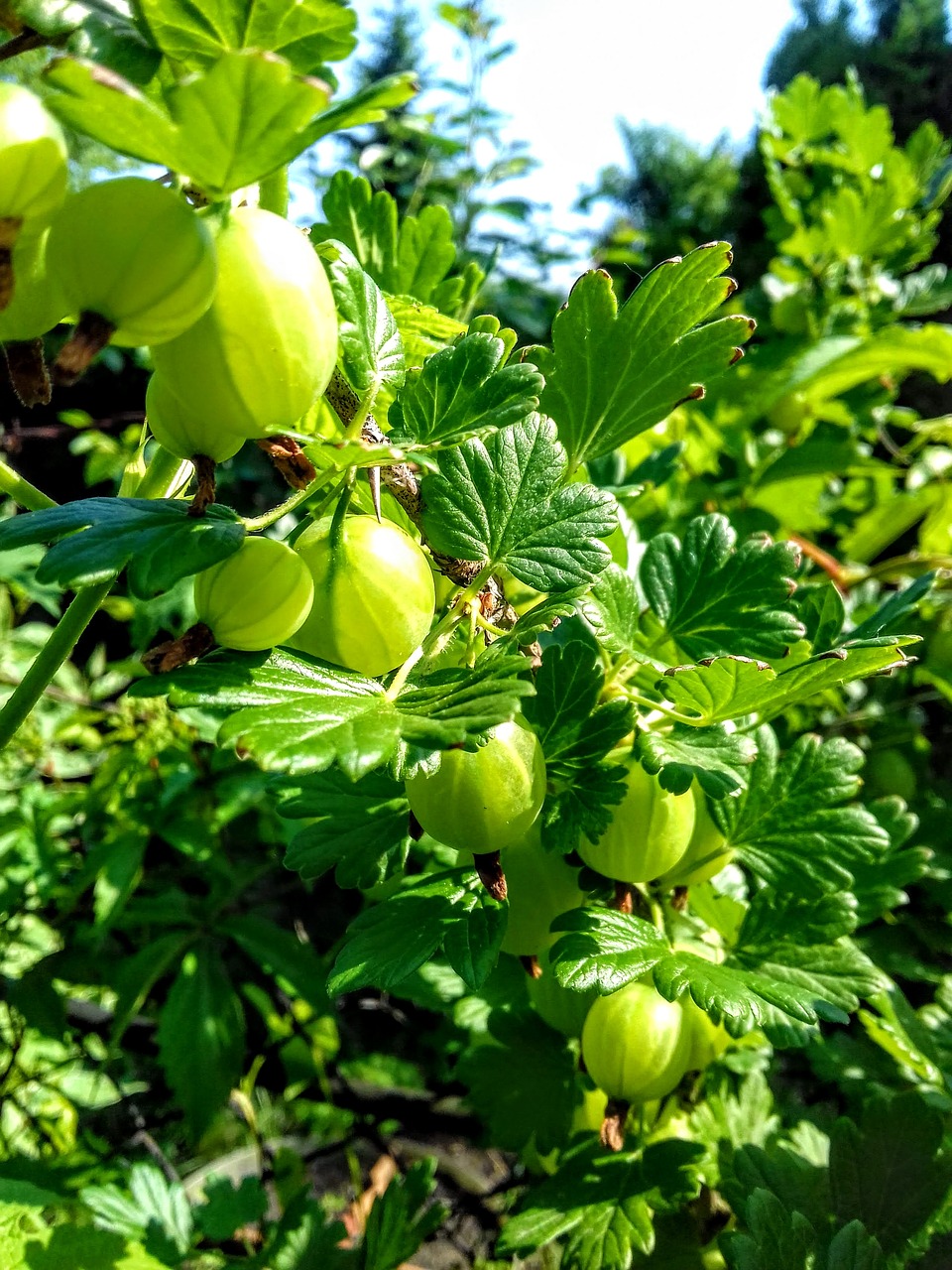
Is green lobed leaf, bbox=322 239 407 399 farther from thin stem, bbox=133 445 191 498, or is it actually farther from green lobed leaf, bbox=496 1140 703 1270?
green lobed leaf, bbox=496 1140 703 1270

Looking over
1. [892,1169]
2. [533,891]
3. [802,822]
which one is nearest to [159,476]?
[533,891]

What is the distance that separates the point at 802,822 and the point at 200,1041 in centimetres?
69

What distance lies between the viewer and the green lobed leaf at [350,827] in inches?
16.9

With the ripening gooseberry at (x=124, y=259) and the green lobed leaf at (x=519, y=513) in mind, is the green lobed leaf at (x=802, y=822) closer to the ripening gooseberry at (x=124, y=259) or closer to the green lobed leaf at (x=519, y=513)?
the green lobed leaf at (x=519, y=513)

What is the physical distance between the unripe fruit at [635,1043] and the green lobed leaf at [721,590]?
17 cm

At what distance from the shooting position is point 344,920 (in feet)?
4.62

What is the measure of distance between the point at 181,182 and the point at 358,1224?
39.6 inches

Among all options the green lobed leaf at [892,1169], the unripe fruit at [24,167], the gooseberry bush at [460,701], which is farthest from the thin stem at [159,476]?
the green lobed leaf at [892,1169]

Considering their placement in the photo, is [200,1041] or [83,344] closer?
[83,344]

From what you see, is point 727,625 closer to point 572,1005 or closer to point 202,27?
point 572,1005

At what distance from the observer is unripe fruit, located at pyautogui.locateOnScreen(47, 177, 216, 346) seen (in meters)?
0.22

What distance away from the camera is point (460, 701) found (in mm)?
272

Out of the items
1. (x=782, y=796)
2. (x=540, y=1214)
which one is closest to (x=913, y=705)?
(x=782, y=796)

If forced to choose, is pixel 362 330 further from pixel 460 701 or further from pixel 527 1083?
pixel 527 1083
